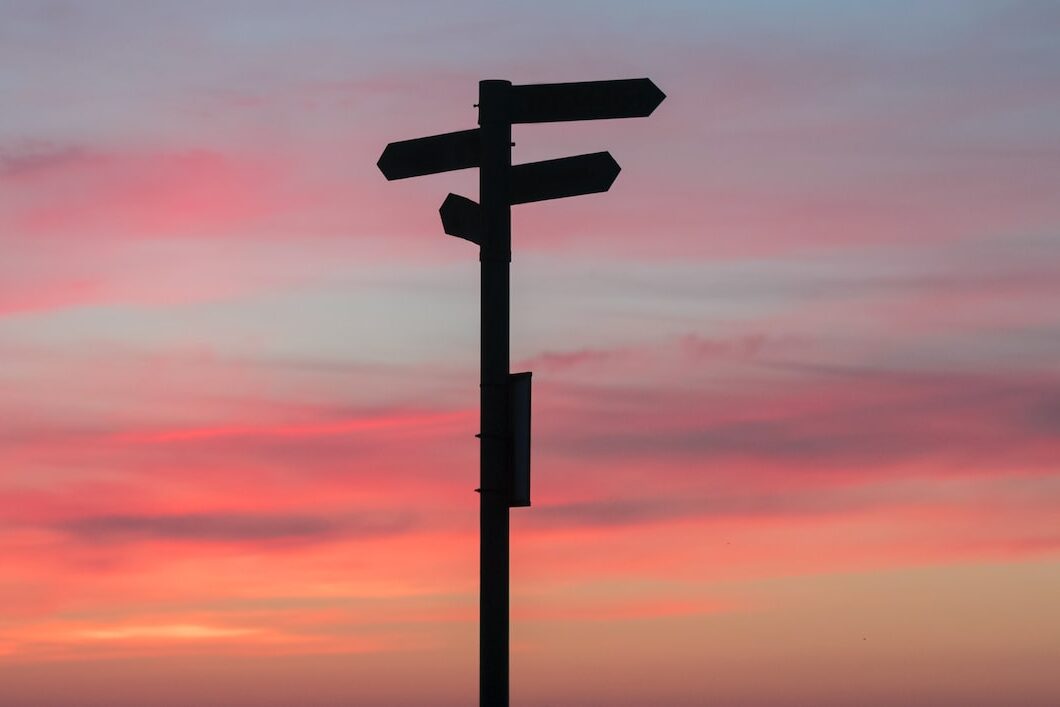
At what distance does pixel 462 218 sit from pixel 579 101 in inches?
45.8

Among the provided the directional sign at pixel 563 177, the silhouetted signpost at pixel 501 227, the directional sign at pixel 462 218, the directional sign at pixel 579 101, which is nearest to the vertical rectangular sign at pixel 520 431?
the silhouetted signpost at pixel 501 227

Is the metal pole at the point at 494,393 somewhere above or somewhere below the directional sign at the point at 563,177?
below

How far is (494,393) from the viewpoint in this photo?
971cm

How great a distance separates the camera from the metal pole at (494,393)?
947 centimetres

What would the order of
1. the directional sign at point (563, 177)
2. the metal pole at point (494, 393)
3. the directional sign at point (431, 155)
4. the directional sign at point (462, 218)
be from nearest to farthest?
the metal pole at point (494, 393), the directional sign at point (462, 218), the directional sign at point (563, 177), the directional sign at point (431, 155)

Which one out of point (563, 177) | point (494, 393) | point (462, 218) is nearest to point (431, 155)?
point (462, 218)

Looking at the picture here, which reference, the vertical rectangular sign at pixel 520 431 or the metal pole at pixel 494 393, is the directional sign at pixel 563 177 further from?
the vertical rectangular sign at pixel 520 431

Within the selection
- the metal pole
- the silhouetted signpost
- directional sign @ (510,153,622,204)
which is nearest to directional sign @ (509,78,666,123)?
the silhouetted signpost

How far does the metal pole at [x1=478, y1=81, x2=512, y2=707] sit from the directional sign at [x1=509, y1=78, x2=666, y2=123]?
124mm

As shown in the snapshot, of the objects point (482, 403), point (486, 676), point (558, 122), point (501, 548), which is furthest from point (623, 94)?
point (486, 676)

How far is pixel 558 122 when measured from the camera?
10094 mm

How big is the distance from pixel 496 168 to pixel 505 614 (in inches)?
117

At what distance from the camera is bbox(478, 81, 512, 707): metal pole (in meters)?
9.47

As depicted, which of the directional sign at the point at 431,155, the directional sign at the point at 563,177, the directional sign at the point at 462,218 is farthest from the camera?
the directional sign at the point at 431,155
